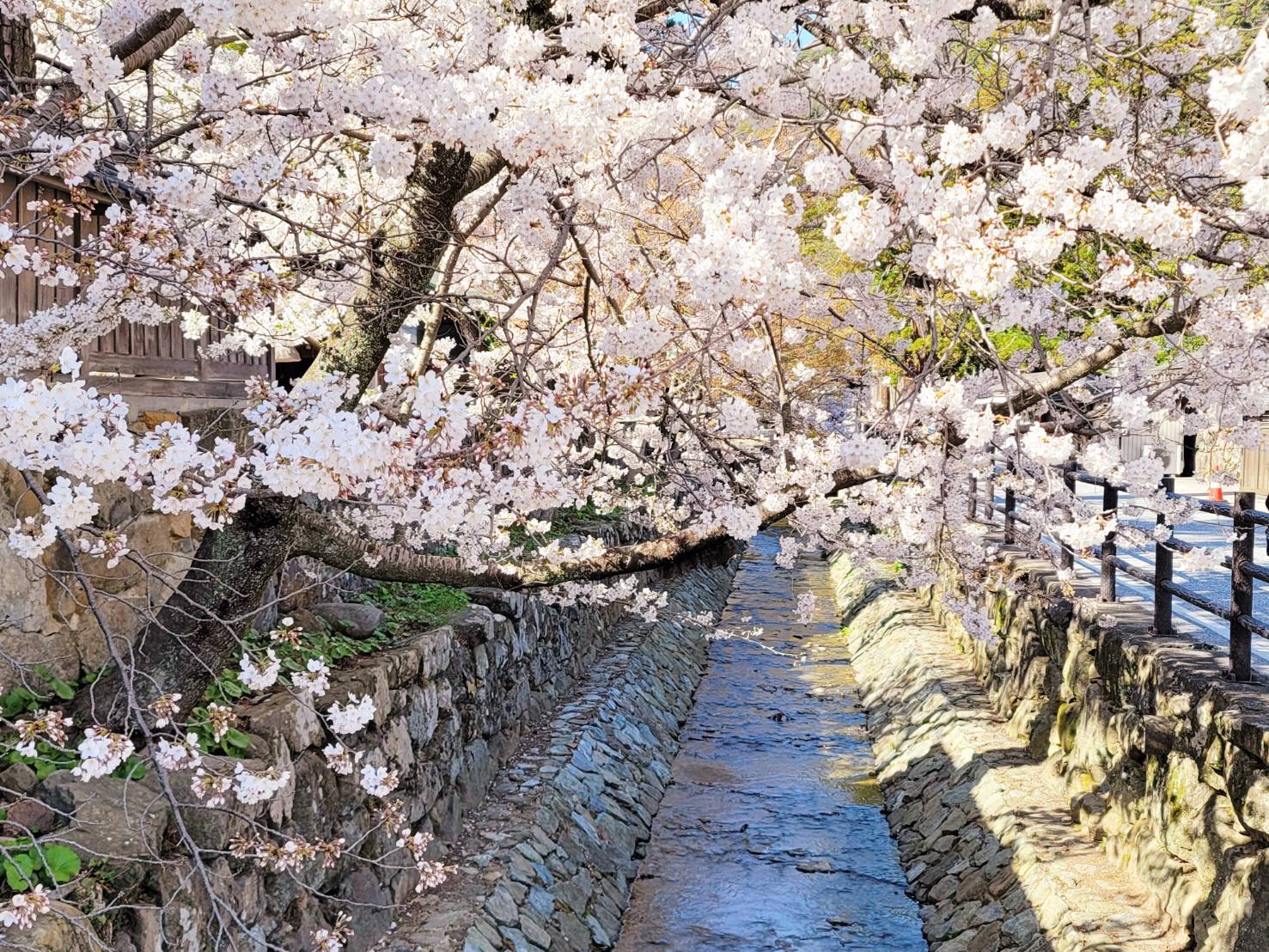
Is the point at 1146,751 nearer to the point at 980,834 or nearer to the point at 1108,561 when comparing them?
the point at 980,834

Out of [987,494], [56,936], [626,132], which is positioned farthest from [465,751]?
[987,494]

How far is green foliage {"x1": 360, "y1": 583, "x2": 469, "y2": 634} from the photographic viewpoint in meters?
8.55

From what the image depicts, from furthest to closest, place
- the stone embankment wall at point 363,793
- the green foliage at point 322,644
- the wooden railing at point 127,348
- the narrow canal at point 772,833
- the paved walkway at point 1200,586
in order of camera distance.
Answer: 1. the narrow canal at point 772,833
2. the paved walkway at point 1200,586
3. the wooden railing at point 127,348
4. the green foliage at point 322,644
5. the stone embankment wall at point 363,793

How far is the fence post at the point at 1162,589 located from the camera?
25.0 ft

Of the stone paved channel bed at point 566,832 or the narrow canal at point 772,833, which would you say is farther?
the narrow canal at point 772,833

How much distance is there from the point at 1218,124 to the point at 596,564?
10.6 ft

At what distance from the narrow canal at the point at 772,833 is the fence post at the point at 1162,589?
2939 millimetres

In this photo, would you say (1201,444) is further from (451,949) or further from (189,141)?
(189,141)

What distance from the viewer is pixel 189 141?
5309 mm

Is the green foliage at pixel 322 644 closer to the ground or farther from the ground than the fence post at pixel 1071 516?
closer to the ground

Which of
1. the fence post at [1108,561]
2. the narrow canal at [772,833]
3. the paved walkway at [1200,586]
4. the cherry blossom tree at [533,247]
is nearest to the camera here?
the cherry blossom tree at [533,247]

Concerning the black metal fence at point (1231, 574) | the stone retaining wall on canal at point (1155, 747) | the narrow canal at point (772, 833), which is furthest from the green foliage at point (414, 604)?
the stone retaining wall on canal at point (1155, 747)

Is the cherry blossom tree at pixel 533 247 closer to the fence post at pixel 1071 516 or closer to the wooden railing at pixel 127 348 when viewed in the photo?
the wooden railing at pixel 127 348

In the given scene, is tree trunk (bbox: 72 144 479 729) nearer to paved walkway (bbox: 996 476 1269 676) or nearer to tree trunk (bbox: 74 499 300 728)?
tree trunk (bbox: 74 499 300 728)
